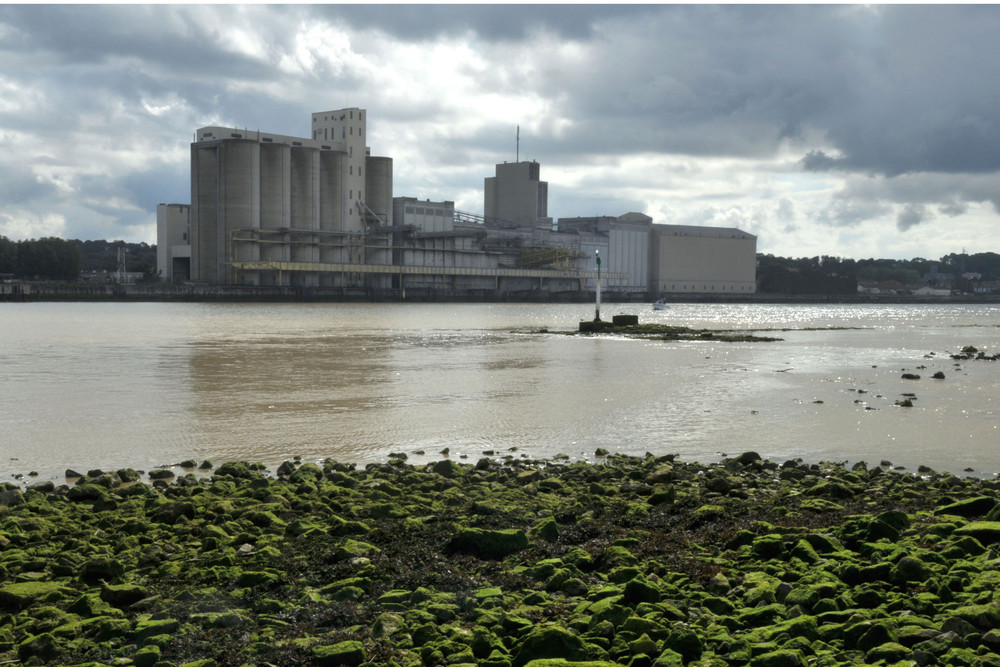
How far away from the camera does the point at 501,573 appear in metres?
7.56

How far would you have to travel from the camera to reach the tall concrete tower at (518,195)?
5984 inches

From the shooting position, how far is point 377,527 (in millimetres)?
8797

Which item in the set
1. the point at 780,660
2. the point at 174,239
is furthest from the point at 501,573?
the point at 174,239

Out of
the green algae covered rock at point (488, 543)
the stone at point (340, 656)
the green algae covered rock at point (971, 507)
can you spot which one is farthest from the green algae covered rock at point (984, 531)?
the stone at point (340, 656)

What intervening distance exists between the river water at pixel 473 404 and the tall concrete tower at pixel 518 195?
114 metres

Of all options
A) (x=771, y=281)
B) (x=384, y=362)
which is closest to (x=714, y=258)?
(x=771, y=281)

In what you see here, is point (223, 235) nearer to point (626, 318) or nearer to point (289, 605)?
point (626, 318)

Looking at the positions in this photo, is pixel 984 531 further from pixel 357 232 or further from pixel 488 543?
pixel 357 232

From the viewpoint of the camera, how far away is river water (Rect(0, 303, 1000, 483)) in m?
14.6

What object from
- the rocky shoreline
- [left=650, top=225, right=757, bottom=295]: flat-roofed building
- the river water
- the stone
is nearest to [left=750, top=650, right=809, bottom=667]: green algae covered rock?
the rocky shoreline

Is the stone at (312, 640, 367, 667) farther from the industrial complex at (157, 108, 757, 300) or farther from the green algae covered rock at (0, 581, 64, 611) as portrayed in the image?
the industrial complex at (157, 108, 757, 300)

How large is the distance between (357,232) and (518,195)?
127ft

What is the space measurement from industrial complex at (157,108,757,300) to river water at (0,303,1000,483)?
64.0 meters

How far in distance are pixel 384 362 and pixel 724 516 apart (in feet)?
76.8
